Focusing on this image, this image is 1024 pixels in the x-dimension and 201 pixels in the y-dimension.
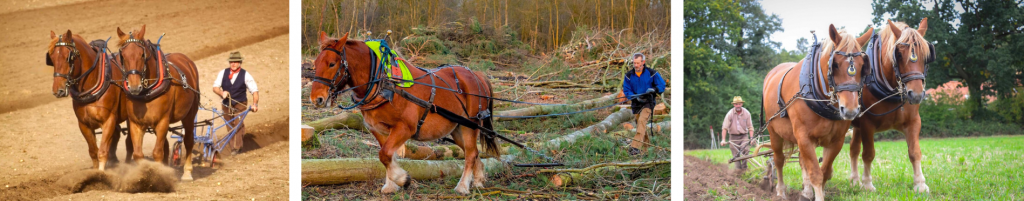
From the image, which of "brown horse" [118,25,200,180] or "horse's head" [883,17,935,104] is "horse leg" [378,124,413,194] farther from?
"horse's head" [883,17,935,104]

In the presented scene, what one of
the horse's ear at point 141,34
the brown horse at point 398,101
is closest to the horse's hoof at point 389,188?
the brown horse at point 398,101

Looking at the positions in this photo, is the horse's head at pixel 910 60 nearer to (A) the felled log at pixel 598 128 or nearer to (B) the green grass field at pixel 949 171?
(B) the green grass field at pixel 949 171

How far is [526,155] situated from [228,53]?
2.64 metres

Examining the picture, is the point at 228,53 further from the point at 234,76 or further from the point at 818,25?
the point at 818,25

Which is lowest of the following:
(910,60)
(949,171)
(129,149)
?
(949,171)

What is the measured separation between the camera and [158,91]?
4.95 metres

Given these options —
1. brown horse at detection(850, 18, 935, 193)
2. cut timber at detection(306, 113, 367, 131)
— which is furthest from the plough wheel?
brown horse at detection(850, 18, 935, 193)

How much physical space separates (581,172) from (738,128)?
150 centimetres

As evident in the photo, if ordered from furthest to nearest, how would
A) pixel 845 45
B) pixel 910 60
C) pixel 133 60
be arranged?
1. pixel 133 60
2. pixel 845 45
3. pixel 910 60

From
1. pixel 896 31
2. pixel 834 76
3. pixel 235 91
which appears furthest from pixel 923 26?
pixel 235 91

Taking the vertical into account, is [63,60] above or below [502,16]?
below

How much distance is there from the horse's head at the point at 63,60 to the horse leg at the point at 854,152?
5.98 m

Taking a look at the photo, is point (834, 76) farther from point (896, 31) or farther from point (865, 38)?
point (896, 31)

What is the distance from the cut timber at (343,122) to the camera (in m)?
5.18
